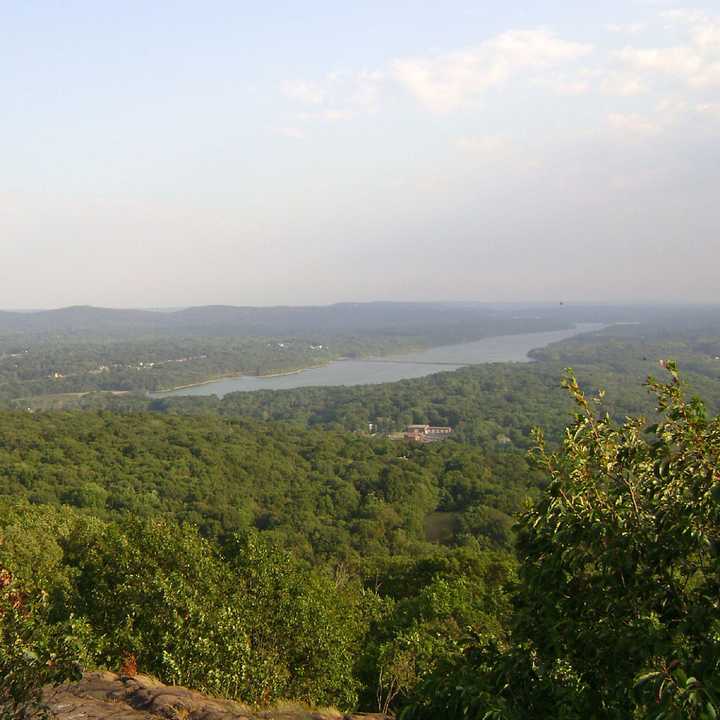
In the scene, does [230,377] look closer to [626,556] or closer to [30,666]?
[30,666]

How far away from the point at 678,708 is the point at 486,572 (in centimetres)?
1958

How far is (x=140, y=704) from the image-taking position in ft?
21.4

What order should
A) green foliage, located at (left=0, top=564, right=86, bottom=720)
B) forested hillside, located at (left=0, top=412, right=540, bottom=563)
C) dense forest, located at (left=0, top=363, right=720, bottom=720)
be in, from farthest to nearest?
forested hillside, located at (left=0, top=412, right=540, bottom=563)
green foliage, located at (left=0, top=564, right=86, bottom=720)
dense forest, located at (left=0, top=363, right=720, bottom=720)

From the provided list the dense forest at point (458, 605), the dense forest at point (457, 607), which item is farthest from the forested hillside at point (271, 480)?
the dense forest at point (457, 607)

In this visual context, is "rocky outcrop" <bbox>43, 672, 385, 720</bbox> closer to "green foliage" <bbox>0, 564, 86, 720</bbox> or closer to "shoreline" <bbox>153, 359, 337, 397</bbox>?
"green foliage" <bbox>0, 564, 86, 720</bbox>

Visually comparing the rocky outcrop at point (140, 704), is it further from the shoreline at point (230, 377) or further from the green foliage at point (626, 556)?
the shoreline at point (230, 377)

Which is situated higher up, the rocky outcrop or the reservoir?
the rocky outcrop

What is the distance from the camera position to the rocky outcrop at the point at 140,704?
6.11 meters

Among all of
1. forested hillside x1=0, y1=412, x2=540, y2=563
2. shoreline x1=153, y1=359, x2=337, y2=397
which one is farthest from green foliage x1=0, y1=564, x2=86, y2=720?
Answer: shoreline x1=153, y1=359, x2=337, y2=397

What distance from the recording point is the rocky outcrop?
20.1ft

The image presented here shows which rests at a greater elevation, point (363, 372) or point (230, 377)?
point (230, 377)

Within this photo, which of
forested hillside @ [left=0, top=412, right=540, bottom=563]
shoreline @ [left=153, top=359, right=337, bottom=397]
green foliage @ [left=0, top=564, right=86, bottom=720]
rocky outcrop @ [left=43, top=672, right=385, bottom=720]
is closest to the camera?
green foliage @ [left=0, top=564, right=86, bottom=720]

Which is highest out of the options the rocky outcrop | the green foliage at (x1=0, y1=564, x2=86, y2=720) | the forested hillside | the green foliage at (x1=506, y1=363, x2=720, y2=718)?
the green foliage at (x1=506, y1=363, x2=720, y2=718)

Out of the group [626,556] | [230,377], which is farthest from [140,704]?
[230,377]
